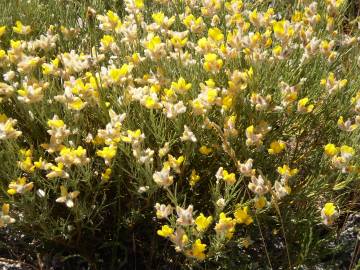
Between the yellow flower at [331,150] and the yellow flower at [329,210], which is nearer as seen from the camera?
the yellow flower at [329,210]

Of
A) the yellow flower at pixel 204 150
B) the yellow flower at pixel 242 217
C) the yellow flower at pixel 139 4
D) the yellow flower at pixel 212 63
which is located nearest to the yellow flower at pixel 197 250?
the yellow flower at pixel 242 217

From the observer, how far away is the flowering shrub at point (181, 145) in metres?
1.85

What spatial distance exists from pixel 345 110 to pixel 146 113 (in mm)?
866

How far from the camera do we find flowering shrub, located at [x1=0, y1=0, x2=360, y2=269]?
1854mm

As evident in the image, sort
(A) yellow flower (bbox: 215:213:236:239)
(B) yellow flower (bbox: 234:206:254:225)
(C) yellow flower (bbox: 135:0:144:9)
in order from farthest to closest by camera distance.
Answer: (C) yellow flower (bbox: 135:0:144:9)
(B) yellow flower (bbox: 234:206:254:225)
(A) yellow flower (bbox: 215:213:236:239)

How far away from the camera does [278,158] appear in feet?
7.03

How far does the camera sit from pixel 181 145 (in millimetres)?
2131

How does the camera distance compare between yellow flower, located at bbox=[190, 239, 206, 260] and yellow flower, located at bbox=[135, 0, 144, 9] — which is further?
yellow flower, located at bbox=[135, 0, 144, 9]

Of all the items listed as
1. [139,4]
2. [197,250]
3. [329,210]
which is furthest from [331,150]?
[139,4]

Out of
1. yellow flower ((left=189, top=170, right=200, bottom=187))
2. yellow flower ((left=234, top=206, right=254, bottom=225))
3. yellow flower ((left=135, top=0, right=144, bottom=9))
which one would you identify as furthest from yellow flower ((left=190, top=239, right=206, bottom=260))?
yellow flower ((left=135, top=0, right=144, bottom=9))

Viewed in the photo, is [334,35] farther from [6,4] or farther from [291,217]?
[6,4]

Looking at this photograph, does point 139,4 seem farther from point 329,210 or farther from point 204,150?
point 329,210

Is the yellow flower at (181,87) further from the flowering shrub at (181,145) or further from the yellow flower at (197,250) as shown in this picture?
the yellow flower at (197,250)

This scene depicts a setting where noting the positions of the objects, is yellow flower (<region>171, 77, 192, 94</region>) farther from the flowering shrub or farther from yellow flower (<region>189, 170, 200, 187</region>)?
yellow flower (<region>189, 170, 200, 187</region>)
